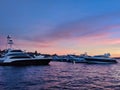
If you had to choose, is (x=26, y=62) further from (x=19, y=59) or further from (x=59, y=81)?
(x=59, y=81)

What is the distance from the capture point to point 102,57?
121 meters

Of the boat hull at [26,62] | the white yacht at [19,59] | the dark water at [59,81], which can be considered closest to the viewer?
the dark water at [59,81]

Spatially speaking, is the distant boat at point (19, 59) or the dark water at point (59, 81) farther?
the distant boat at point (19, 59)

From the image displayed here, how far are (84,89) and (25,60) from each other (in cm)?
6064

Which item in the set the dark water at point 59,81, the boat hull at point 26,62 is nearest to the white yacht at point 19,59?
the boat hull at point 26,62

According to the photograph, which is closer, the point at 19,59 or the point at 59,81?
the point at 59,81

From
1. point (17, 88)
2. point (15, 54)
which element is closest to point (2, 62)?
point (15, 54)

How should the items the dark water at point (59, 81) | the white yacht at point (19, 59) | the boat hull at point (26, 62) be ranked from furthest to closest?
the white yacht at point (19, 59) < the boat hull at point (26, 62) < the dark water at point (59, 81)

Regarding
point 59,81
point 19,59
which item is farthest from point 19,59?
point 59,81

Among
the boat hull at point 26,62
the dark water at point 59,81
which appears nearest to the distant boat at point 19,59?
the boat hull at point 26,62

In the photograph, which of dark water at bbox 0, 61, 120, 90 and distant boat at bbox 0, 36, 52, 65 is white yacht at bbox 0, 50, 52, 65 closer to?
distant boat at bbox 0, 36, 52, 65

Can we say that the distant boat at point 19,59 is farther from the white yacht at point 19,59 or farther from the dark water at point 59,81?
the dark water at point 59,81

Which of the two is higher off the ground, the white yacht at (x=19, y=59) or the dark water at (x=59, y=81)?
the white yacht at (x=19, y=59)

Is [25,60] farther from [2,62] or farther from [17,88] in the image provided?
[17,88]
